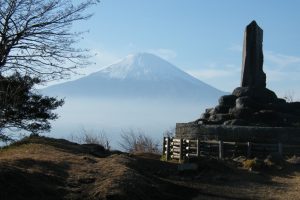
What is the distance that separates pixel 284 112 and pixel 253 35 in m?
5.22

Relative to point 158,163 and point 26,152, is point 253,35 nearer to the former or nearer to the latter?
point 158,163

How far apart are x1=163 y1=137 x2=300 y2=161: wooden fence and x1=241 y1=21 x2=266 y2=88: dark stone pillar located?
7266 mm

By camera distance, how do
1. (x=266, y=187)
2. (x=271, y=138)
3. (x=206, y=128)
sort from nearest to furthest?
(x=266, y=187) < (x=271, y=138) < (x=206, y=128)

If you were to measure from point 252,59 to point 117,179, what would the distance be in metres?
20.5

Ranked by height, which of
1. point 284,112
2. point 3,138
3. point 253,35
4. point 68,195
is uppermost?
point 253,35

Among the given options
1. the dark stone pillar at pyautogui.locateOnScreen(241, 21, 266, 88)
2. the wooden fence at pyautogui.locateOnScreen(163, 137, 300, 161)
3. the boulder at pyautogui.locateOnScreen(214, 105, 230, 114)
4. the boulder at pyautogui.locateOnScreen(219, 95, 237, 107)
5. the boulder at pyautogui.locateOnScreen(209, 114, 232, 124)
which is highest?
the dark stone pillar at pyautogui.locateOnScreen(241, 21, 266, 88)

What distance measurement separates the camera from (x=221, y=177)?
1803 cm

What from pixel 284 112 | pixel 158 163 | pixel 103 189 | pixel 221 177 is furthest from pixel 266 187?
pixel 284 112

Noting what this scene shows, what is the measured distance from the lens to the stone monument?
2555 centimetres

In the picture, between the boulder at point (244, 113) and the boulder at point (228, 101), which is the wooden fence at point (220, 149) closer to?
the boulder at point (244, 113)

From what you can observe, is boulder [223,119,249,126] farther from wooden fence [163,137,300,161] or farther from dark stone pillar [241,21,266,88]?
dark stone pillar [241,21,266,88]

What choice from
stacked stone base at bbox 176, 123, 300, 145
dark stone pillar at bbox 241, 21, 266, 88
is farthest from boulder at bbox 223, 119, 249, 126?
dark stone pillar at bbox 241, 21, 266, 88

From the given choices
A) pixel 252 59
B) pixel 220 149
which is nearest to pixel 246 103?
pixel 252 59

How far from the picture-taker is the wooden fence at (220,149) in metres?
23.4
